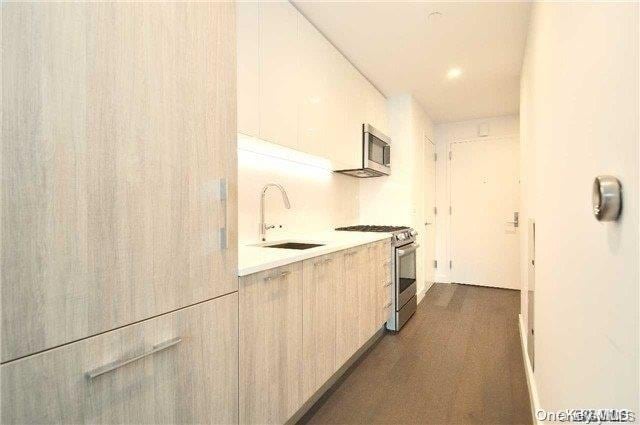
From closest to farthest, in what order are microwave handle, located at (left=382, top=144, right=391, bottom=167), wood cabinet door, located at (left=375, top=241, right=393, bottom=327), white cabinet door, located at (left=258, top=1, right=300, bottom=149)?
white cabinet door, located at (left=258, top=1, right=300, bottom=149) < wood cabinet door, located at (left=375, top=241, right=393, bottom=327) < microwave handle, located at (left=382, top=144, right=391, bottom=167)

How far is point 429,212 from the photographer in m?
4.71

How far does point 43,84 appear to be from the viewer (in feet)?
2.45

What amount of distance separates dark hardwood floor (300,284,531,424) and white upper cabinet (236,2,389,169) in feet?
5.28

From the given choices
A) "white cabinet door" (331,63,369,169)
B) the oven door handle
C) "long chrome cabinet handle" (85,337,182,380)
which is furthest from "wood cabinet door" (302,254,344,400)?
the oven door handle

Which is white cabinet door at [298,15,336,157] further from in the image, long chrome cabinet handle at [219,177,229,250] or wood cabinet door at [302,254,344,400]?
long chrome cabinet handle at [219,177,229,250]

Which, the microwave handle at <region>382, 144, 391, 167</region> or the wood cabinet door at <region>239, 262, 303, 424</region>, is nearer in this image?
the wood cabinet door at <region>239, 262, 303, 424</region>

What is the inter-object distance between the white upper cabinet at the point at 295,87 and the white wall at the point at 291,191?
17cm

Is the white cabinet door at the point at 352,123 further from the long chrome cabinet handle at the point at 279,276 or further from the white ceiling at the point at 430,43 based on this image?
the long chrome cabinet handle at the point at 279,276

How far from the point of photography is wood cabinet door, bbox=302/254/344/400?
174cm

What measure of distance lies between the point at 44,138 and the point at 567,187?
4.83ft

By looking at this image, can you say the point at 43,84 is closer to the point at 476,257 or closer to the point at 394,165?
the point at 394,165

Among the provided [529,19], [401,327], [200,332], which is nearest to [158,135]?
[200,332]

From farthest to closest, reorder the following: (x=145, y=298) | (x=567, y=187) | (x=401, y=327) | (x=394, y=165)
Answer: (x=394, y=165) < (x=401, y=327) < (x=567, y=187) < (x=145, y=298)

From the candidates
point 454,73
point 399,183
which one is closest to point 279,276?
point 399,183
